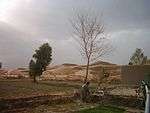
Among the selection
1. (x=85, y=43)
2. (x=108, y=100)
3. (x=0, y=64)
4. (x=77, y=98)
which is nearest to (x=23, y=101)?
(x=77, y=98)

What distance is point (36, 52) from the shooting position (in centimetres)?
3816

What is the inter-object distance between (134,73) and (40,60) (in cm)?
1314

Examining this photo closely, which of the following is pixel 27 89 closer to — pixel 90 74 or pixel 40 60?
pixel 40 60

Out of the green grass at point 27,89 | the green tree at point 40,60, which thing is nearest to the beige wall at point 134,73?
the green grass at point 27,89

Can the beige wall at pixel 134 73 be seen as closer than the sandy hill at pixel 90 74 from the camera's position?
Yes

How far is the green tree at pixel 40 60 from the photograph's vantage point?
37688mm

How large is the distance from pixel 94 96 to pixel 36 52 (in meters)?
20.5

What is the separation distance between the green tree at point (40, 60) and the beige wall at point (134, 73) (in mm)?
11274

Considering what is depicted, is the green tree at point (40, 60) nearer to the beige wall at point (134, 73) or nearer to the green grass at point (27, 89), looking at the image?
the green grass at point (27, 89)

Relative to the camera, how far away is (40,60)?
124 feet

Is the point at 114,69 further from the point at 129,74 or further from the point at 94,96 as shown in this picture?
A: the point at 94,96

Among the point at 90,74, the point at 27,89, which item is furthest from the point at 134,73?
the point at 90,74

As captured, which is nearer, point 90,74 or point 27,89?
point 27,89

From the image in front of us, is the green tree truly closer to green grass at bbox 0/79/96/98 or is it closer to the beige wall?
green grass at bbox 0/79/96/98
